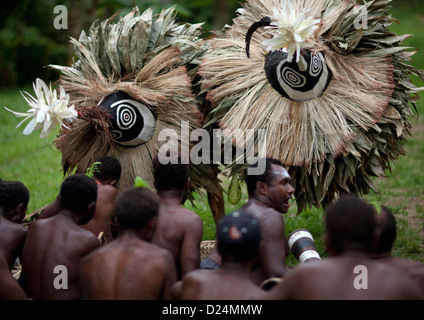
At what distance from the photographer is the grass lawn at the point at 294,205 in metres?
5.01

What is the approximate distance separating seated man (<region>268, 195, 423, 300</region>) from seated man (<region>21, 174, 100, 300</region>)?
3.90 ft

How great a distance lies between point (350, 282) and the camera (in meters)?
2.26

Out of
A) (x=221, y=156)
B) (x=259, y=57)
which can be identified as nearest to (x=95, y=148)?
(x=221, y=156)

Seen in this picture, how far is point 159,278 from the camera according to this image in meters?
2.67

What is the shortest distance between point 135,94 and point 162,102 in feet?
0.65

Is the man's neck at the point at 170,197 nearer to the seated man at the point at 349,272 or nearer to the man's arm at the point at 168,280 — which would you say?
the man's arm at the point at 168,280

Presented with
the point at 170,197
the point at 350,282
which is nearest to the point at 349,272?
the point at 350,282

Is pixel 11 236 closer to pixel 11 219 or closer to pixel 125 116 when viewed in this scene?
pixel 11 219

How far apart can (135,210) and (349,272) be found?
1054 mm

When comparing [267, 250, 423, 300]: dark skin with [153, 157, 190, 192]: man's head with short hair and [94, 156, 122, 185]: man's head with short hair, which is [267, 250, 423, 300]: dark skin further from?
[94, 156, 122, 185]: man's head with short hair

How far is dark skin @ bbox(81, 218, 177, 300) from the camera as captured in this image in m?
2.62

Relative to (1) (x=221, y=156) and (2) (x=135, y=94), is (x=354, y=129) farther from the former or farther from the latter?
(2) (x=135, y=94)

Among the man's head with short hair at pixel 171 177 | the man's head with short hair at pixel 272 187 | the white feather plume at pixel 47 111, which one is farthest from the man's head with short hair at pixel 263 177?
the white feather plume at pixel 47 111

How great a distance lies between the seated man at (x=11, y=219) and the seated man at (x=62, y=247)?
12 centimetres
